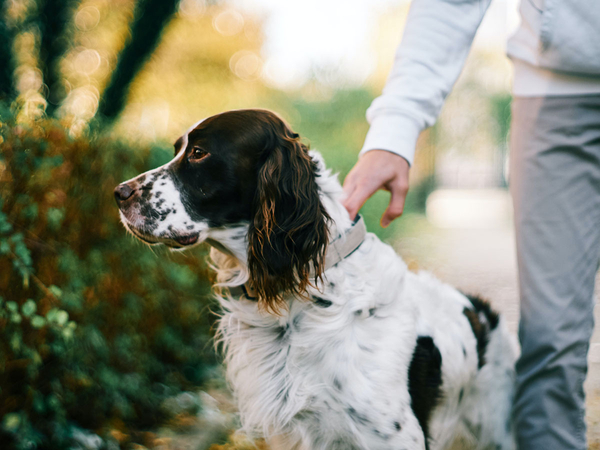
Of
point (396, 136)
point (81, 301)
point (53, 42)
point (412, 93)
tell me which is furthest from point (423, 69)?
point (53, 42)

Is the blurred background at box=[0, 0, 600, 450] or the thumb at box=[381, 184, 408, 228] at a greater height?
the thumb at box=[381, 184, 408, 228]

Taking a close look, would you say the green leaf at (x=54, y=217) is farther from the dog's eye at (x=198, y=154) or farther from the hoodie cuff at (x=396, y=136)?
the hoodie cuff at (x=396, y=136)

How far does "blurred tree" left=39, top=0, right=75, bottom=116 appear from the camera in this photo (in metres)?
5.47

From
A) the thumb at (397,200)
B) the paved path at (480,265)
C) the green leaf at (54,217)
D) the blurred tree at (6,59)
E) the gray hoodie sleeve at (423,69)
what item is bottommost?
the paved path at (480,265)

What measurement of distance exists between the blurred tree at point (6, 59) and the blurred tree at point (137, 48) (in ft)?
3.60

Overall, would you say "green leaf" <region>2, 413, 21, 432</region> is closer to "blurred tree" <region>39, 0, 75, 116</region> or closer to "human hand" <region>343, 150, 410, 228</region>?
"human hand" <region>343, 150, 410, 228</region>

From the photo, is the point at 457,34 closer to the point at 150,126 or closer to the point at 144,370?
the point at 150,126

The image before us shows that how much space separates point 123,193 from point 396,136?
1007 mm

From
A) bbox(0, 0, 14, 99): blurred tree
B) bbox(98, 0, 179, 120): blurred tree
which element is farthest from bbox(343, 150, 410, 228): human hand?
bbox(98, 0, 179, 120): blurred tree

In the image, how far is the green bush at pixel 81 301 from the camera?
2.21 metres

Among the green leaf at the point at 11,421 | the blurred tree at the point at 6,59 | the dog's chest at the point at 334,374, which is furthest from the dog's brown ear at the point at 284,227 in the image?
the blurred tree at the point at 6,59

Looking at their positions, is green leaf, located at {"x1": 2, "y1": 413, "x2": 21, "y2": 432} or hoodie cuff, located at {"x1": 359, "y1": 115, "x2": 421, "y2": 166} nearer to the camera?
hoodie cuff, located at {"x1": 359, "y1": 115, "x2": 421, "y2": 166}

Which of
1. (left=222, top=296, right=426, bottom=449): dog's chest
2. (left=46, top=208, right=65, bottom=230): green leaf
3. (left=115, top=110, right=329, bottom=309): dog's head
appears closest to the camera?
(left=222, top=296, right=426, bottom=449): dog's chest

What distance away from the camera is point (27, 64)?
6.52m
